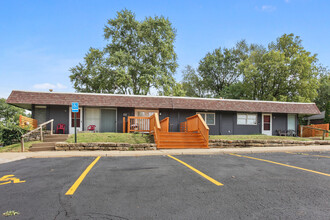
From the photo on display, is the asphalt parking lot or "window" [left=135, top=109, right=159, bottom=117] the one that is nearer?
the asphalt parking lot

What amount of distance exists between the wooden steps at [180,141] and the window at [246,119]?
29.3 feet

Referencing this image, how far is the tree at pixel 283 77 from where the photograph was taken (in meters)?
29.0

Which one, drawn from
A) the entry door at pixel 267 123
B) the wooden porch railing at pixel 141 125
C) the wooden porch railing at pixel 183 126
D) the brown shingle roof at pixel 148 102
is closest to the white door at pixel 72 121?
the brown shingle roof at pixel 148 102

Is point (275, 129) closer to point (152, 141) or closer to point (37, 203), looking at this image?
point (152, 141)

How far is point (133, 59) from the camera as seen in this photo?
29766mm

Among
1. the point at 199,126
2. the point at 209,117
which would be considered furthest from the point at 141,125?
the point at 209,117

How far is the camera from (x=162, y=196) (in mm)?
3547

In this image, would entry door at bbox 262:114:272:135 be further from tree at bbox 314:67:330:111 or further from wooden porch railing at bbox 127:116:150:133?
tree at bbox 314:67:330:111

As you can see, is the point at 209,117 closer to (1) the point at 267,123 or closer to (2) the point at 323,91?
(1) the point at 267,123

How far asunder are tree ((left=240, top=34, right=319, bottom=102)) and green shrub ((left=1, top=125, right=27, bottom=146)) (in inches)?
1162

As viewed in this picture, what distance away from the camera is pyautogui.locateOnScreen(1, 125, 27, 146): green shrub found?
39.4 feet

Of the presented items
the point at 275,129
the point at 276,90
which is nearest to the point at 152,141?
the point at 275,129

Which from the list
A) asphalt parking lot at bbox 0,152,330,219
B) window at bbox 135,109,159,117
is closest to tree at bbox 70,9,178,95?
window at bbox 135,109,159,117

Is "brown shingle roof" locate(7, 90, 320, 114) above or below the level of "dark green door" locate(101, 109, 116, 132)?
above
